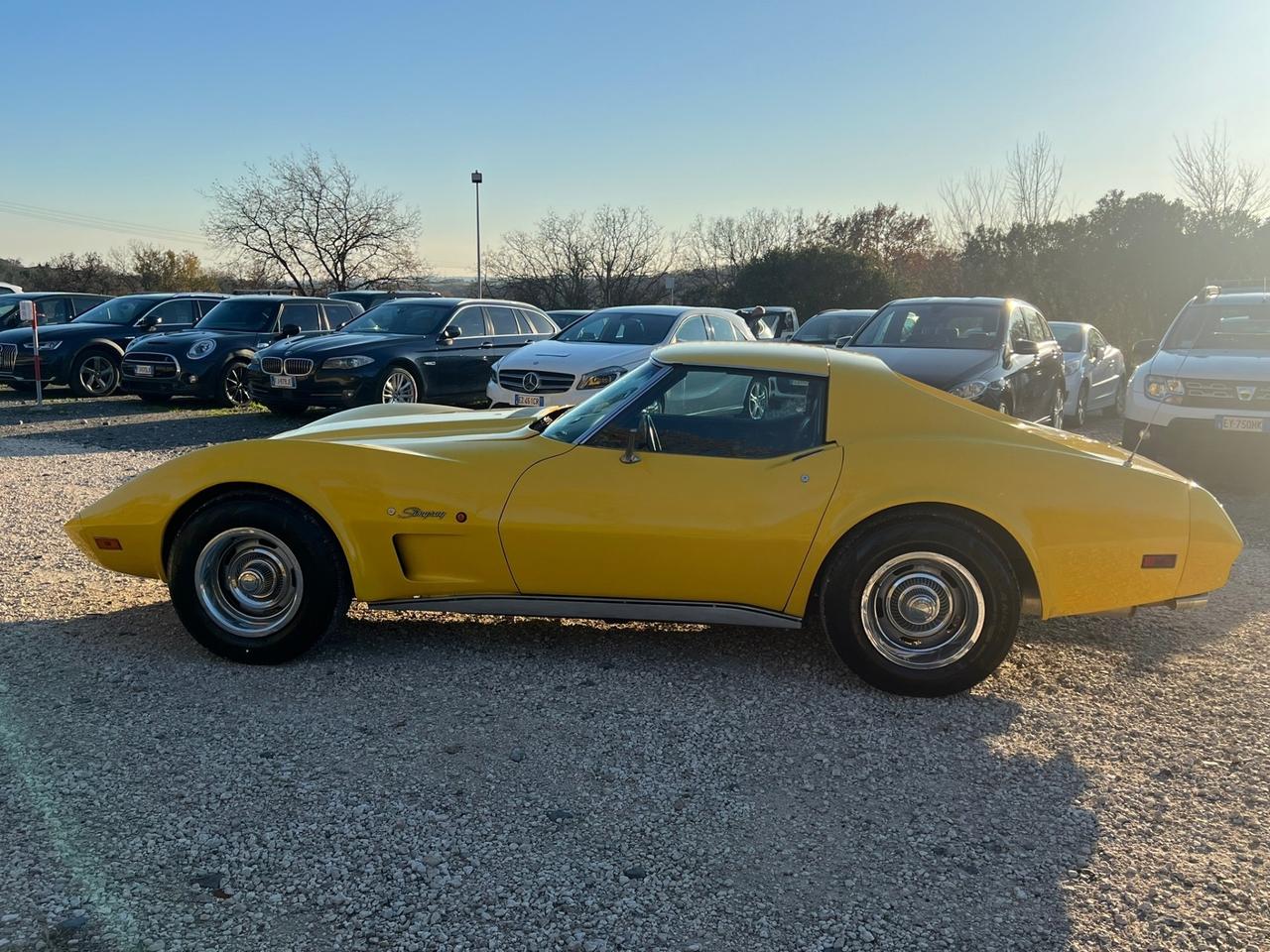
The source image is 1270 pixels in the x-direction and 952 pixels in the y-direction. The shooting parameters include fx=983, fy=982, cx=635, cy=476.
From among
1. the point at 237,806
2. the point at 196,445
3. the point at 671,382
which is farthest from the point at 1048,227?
the point at 237,806

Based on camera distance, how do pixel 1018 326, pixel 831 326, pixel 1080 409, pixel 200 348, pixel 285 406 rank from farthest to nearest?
pixel 831 326, pixel 200 348, pixel 1080 409, pixel 285 406, pixel 1018 326

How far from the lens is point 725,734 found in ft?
11.9

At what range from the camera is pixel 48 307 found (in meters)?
18.7

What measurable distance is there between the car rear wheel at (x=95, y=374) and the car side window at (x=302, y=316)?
9.99 ft

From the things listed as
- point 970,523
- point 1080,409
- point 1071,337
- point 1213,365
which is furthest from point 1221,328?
point 970,523

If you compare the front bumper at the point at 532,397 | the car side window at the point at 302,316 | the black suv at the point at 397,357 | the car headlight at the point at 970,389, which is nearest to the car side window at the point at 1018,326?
the car headlight at the point at 970,389

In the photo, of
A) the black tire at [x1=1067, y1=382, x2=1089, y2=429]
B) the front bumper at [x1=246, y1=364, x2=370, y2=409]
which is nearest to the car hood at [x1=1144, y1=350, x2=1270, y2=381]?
the black tire at [x1=1067, y1=382, x2=1089, y2=429]

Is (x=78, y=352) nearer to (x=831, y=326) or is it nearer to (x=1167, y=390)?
(x=831, y=326)

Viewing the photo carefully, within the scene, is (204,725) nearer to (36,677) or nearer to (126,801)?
(126,801)

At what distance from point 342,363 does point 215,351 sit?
121 inches

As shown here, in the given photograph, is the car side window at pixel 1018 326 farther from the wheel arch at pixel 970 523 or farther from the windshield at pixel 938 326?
the wheel arch at pixel 970 523

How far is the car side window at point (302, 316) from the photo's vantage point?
14.7m

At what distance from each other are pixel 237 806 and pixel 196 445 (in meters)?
8.52

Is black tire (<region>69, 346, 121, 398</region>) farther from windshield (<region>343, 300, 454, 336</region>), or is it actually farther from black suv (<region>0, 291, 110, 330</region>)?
windshield (<region>343, 300, 454, 336</region>)
